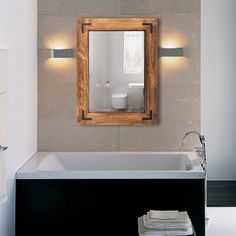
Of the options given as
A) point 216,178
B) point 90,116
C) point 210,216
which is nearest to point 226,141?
point 216,178

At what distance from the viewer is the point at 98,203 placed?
12.6 ft

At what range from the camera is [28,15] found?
451 cm

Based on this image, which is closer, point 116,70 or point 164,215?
point 164,215

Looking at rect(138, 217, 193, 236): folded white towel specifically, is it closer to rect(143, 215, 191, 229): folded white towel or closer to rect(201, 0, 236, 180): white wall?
rect(143, 215, 191, 229): folded white towel

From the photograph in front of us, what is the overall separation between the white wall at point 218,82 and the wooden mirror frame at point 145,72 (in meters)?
1.74

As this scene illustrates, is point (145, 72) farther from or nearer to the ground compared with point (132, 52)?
nearer to the ground

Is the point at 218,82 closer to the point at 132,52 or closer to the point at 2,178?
the point at 132,52

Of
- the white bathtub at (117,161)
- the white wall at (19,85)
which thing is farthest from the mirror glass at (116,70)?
the white wall at (19,85)

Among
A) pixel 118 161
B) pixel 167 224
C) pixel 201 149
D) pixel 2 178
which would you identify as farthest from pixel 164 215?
pixel 118 161

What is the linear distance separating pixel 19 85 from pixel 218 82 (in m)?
3.22

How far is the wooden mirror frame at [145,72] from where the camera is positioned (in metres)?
4.98

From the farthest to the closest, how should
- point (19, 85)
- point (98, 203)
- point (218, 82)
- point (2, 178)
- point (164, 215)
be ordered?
point (218, 82) → point (19, 85) → point (98, 203) → point (164, 215) → point (2, 178)

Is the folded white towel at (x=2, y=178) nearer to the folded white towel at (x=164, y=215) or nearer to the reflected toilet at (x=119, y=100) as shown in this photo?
the folded white towel at (x=164, y=215)

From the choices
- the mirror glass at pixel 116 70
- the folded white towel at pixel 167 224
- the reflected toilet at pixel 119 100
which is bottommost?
the folded white towel at pixel 167 224
